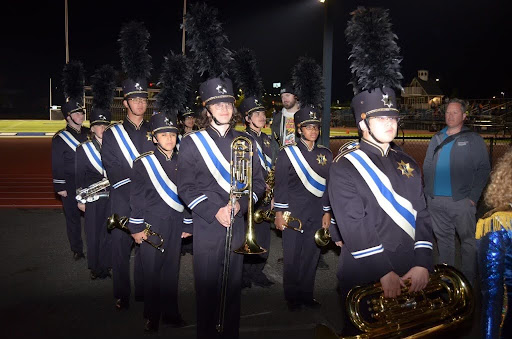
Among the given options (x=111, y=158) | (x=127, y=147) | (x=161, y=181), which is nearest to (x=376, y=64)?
(x=161, y=181)

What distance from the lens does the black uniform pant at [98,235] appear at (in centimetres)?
673

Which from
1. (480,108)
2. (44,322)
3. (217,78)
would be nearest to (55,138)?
(44,322)

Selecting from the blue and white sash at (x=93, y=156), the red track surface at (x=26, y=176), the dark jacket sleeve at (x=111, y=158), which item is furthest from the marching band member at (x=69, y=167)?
the red track surface at (x=26, y=176)

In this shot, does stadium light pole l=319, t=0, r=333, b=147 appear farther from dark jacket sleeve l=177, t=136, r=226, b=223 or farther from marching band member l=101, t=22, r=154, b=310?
dark jacket sleeve l=177, t=136, r=226, b=223

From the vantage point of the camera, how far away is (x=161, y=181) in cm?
527

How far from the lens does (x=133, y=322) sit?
5.40 meters

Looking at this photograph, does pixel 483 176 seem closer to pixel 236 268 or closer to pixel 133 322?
pixel 236 268

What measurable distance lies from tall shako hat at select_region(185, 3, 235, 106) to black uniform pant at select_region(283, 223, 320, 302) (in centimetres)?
205

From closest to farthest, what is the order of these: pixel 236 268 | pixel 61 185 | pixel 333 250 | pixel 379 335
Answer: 1. pixel 379 335
2. pixel 236 268
3. pixel 61 185
4. pixel 333 250

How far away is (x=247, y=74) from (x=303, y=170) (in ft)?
6.50

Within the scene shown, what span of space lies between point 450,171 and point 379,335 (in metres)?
3.71

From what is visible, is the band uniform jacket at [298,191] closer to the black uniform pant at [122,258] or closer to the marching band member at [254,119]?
the marching band member at [254,119]

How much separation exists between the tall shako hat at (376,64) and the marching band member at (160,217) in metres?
2.40

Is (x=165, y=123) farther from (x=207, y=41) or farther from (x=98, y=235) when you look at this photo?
(x=98, y=235)
